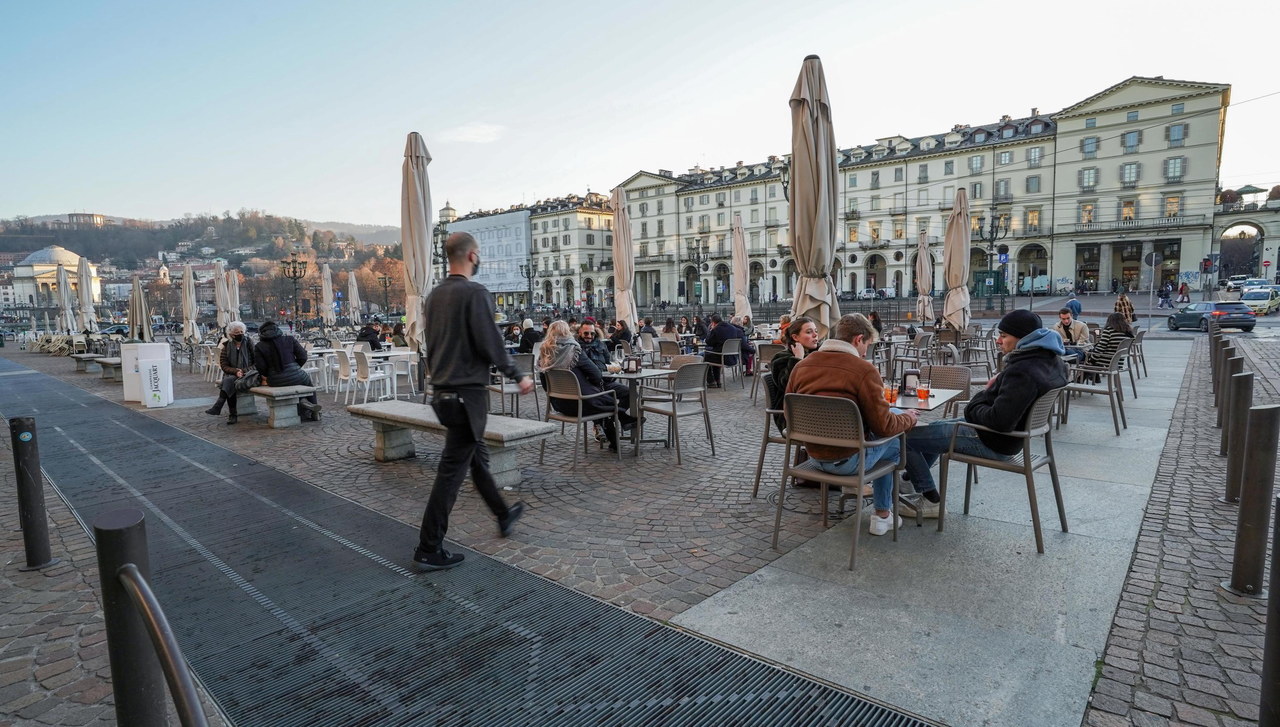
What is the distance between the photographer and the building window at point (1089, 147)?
55.0 meters

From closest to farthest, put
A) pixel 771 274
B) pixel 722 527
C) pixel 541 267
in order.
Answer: pixel 722 527 → pixel 771 274 → pixel 541 267

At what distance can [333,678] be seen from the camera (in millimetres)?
2754

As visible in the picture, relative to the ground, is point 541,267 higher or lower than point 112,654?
higher

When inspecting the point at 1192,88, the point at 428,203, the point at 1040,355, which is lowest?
the point at 1040,355

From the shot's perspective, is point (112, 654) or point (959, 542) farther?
point (959, 542)

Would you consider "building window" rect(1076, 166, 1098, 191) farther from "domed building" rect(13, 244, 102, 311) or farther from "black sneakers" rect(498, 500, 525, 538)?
"domed building" rect(13, 244, 102, 311)

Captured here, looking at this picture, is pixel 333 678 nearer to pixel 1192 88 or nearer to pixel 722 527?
pixel 722 527

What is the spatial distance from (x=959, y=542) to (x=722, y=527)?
1494 mm

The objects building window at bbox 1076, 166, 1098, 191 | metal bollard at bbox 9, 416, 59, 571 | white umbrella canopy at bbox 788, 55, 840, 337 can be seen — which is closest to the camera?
metal bollard at bbox 9, 416, 59, 571

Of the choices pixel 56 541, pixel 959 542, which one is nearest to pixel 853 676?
pixel 959 542

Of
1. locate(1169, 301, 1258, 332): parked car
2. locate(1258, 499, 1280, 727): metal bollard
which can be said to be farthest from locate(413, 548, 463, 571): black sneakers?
locate(1169, 301, 1258, 332): parked car

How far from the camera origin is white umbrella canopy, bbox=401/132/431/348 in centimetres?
950

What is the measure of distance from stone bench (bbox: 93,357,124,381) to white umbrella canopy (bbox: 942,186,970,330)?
18567mm

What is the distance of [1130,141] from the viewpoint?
53.9 metres
